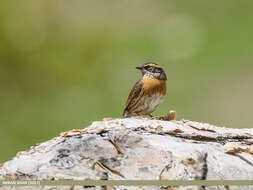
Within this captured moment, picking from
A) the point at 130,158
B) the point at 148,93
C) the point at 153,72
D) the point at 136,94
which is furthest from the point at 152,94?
the point at 130,158

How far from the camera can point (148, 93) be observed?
6.13m

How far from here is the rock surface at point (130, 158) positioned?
3713 millimetres

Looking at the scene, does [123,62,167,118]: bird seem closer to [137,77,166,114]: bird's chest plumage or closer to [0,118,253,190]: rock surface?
Answer: [137,77,166,114]: bird's chest plumage

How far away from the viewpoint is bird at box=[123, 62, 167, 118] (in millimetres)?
6145

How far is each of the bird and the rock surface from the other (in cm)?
187

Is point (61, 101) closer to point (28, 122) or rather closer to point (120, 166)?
point (28, 122)

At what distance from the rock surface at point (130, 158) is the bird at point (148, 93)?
→ 187cm

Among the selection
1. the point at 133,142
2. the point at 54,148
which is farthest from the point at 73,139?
the point at 133,142

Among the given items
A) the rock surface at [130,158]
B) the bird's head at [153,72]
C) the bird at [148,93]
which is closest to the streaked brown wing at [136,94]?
the bird at [148,93]

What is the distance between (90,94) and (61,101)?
0.59m

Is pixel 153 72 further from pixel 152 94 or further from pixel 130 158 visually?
pixel 130 158

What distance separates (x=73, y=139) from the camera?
4.05 meters

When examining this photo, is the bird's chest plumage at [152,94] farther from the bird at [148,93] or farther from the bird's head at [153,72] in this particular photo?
the bird's head at [153,72]

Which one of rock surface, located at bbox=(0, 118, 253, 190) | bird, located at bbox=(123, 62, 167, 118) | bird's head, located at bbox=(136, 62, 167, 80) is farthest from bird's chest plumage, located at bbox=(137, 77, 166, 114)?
rock surface, located at bbox=(0, 118, 253, 190)
